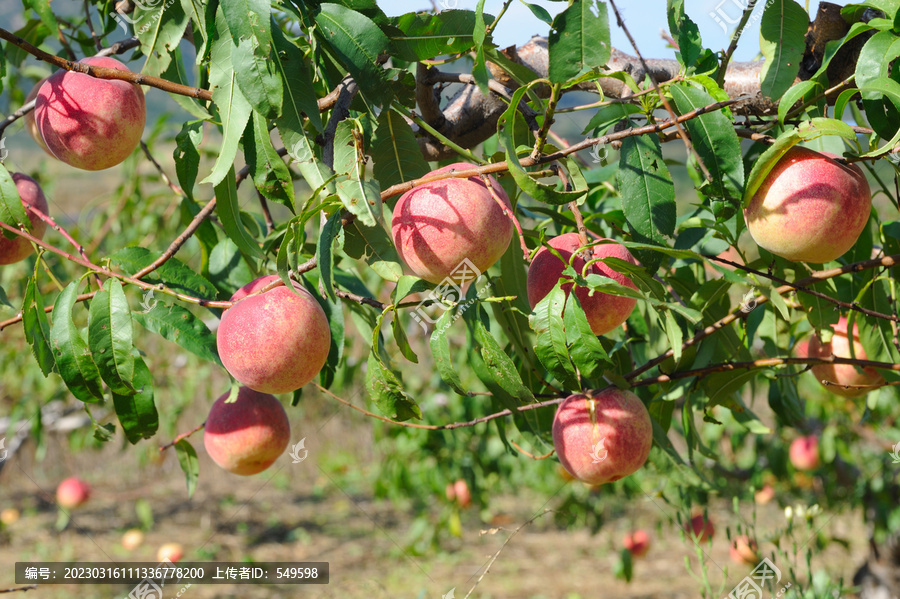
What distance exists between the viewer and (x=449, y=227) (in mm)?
836

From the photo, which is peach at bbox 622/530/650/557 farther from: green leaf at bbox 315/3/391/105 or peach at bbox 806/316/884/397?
green leaf at bbox 315/3/391/105

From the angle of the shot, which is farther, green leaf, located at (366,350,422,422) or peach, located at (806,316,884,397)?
peach, located at (806,316,884,397)

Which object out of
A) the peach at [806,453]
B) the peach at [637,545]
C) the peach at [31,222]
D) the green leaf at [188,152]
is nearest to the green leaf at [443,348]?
the green leaf at [188,152]

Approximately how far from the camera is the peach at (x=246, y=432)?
135cm

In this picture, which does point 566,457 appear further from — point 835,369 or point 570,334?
point 835,369

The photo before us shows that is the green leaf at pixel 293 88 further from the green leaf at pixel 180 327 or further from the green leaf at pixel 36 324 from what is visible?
the green leaf at pixel 36 324

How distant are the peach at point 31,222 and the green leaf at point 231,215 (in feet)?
1.53

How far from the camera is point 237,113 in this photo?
2.90ft

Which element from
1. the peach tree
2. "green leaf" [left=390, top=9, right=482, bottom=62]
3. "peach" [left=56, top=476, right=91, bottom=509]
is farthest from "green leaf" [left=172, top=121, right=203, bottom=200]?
"peach" [left=56, top=476, right=91, bottom=509]

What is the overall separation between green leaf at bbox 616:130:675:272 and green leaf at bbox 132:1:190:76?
2.35ft

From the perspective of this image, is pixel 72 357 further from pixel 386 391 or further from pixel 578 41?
pixel 578 41

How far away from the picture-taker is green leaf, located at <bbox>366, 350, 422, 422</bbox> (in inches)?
36.1

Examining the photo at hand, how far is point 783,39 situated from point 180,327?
976mm

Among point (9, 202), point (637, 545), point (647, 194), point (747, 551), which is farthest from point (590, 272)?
point (637, 545)
